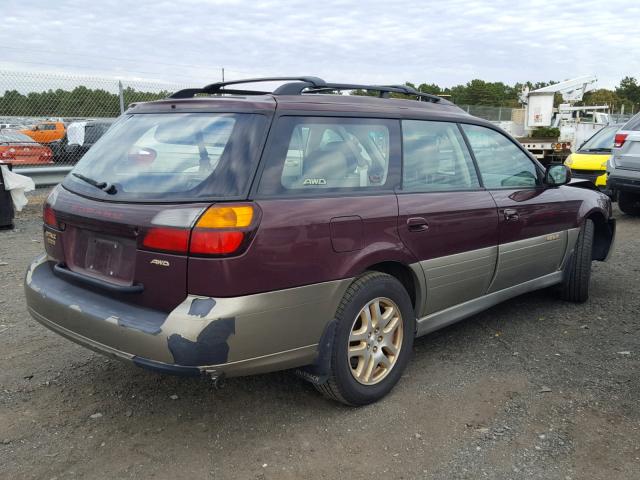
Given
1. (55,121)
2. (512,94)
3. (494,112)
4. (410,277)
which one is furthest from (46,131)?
(512,94)

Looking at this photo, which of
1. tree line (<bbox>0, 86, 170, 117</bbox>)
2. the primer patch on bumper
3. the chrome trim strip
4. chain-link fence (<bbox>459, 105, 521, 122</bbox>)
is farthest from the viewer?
chain-link fence (<bbox>459, 105, 521, 122</bbox>)

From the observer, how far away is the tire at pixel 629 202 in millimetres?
10109

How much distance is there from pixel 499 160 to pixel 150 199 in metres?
2.63

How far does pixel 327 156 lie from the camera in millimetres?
3129

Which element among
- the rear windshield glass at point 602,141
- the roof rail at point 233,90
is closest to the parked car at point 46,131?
the roof rail at point 233,90

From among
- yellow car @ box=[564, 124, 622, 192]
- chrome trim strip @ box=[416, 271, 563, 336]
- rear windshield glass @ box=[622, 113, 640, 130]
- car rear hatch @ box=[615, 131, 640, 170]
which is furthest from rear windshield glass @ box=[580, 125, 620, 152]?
chrome trim strip @ box=[416, 271, 563, 336]

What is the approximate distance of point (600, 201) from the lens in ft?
16.8

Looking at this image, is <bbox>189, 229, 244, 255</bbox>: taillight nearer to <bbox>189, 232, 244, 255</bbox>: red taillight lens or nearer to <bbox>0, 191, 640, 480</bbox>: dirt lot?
<bbox>189, 232, 244, 255</bbox>: red taillight lens

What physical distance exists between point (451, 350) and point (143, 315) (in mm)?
2312

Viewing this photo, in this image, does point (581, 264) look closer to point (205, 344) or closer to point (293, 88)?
point (293, 88)

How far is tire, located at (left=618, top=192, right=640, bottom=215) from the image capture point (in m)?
10.1

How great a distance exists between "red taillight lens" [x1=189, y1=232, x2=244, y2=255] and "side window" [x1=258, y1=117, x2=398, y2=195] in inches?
12.8

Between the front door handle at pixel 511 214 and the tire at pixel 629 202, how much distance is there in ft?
23.4

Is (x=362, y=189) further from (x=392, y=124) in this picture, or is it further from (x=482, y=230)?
(x=482, y=230)
